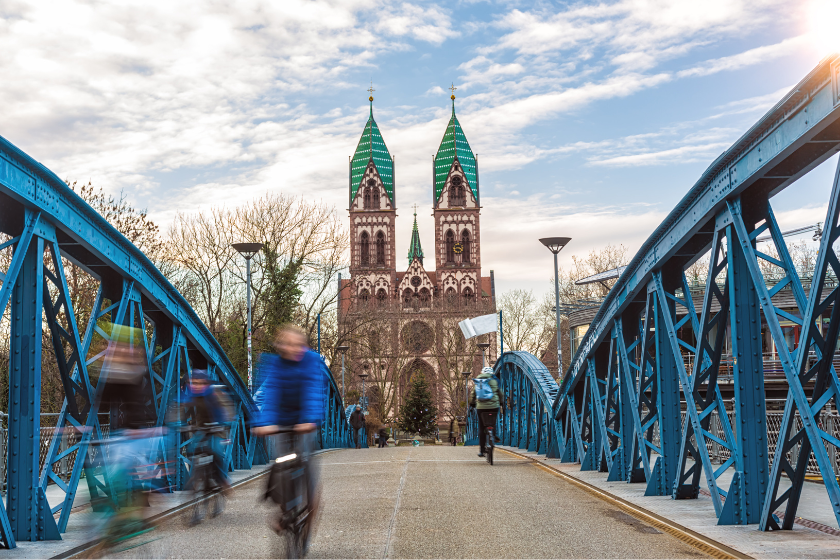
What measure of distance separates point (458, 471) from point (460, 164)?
85.4 metres

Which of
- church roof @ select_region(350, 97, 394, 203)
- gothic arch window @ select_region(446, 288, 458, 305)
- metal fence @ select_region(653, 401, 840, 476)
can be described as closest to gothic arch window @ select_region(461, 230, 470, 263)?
gothic arch window @ select_region(446, 288, 458, 305)

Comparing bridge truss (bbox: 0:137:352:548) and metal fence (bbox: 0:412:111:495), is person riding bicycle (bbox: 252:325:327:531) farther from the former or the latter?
metal fence (bbox: 0:412:111:495)

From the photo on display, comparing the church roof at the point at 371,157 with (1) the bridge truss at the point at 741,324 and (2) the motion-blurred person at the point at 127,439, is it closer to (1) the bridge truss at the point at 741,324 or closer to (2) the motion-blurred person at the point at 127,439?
(1) the bridge truss at the point at 741,324

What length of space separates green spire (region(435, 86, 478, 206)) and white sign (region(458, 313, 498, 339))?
66875 millimetres

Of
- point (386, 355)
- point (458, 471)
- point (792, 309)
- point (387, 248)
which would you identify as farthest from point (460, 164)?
point (458, 471)

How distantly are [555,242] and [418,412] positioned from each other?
45.9 metres

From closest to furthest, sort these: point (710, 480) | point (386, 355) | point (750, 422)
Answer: point (750, 422) < point (710, 480) < point (386, 355)

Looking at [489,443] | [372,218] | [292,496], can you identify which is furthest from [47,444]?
[372,218]

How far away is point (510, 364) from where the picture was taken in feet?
79.8

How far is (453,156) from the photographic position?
98.0 metres

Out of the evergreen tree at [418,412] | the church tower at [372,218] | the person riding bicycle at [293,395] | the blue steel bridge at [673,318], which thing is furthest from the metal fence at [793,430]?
the church tower at [372,218]

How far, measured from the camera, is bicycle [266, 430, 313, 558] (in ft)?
20.5

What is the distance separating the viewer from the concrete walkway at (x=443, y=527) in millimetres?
6445

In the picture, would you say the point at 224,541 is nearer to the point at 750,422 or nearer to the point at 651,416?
the point at 750,422
